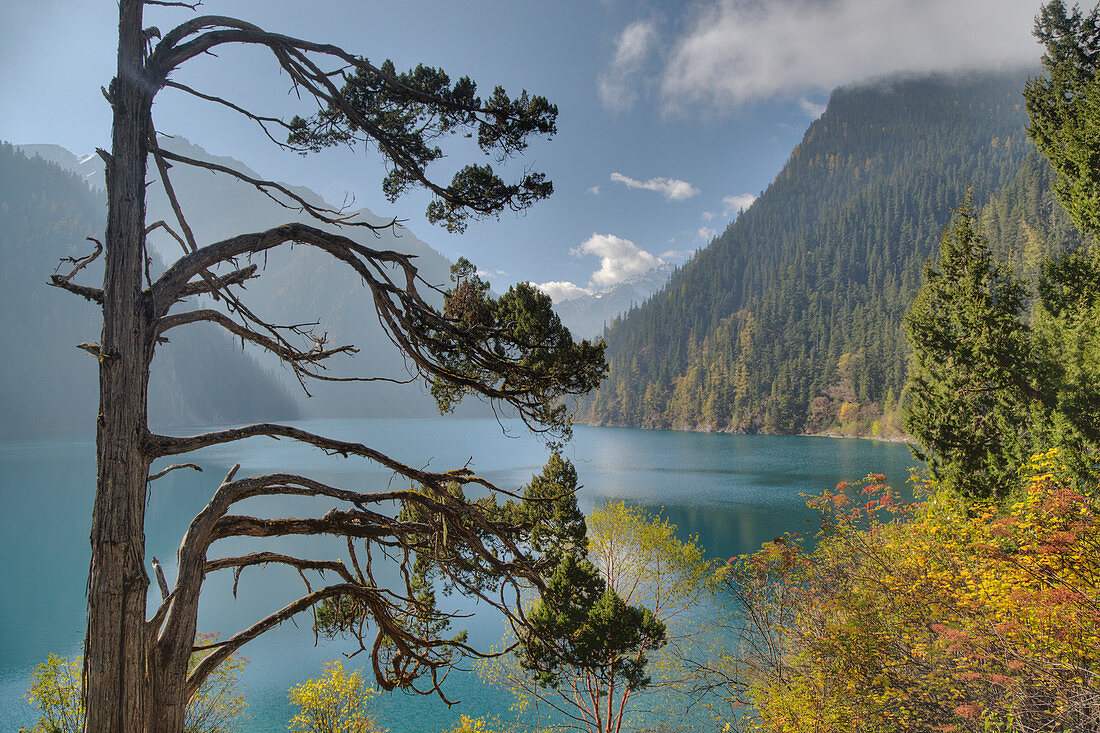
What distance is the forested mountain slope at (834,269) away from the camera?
88.0 meters

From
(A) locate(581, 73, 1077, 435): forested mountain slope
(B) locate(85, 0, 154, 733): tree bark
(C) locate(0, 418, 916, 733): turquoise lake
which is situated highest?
(A) locate(581, 73, 1077, 435): forested mountain slope

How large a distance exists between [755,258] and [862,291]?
42.9 meters

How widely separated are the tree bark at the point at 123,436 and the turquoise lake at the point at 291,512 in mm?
1869

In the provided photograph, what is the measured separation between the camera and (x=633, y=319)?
534ft

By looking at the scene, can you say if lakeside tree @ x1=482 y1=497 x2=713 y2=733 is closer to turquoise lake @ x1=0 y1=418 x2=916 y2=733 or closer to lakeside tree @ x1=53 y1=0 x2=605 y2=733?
turquoise lake @ x1=0 y1=418 x2=916 y2=733

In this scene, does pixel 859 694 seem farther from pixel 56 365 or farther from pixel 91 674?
pixel 56 365

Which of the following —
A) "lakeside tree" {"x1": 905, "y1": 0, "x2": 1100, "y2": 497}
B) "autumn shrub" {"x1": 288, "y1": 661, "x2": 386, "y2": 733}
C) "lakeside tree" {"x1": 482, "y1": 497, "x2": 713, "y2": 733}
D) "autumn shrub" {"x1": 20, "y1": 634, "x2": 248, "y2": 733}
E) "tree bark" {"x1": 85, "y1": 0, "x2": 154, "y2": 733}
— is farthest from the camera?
"autumn shrub" {"x1": 288, "y1": 661, "x2": 386, "y2": 733}

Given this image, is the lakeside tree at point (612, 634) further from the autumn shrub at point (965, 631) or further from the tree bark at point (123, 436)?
the tree bark at point (123, 436)

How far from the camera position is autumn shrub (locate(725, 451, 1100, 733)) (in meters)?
5.35

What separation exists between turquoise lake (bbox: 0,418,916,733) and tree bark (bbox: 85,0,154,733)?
1869 millimetres

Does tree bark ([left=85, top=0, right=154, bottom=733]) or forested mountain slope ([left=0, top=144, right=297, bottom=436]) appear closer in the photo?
tree bark ([left=85, top=0, right=154, bottom=733])

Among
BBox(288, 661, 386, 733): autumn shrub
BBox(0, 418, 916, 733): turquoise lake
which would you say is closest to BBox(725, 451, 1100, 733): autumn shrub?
BBox(0, 418, 916, 733): turquoise lake

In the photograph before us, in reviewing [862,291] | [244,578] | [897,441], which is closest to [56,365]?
[244,578]

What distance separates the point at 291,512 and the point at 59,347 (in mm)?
108567
